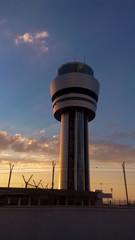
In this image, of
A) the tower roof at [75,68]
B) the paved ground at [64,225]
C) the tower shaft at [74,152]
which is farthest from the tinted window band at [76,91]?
the paved ground at [64,225]

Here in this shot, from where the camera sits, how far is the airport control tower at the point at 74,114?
268 feet

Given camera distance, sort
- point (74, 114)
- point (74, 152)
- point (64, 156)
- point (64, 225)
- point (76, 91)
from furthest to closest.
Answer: point (74, 114) → point (76, 91) → point (74, 152) → point (64, 156) → point (64, 225)

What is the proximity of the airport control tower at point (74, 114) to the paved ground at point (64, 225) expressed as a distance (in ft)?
217

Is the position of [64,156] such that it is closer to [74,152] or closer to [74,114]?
[74,152]

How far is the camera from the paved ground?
44.1 feet

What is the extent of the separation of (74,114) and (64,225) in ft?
264

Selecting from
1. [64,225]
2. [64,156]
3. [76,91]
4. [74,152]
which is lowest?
[64,225]

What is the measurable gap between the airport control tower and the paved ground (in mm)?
66181

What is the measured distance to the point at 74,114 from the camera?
3698 inches

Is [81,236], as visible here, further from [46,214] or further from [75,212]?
[46,214]

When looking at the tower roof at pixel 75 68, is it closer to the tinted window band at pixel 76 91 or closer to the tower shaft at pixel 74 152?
the tinted window band at pixel 76 91

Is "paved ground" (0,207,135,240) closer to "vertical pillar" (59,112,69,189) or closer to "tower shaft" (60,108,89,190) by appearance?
"tower shaft" (60,108,89,190)

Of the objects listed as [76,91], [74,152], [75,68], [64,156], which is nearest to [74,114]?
[76,91]

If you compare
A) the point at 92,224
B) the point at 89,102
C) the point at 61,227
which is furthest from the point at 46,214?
the point at 89,102
